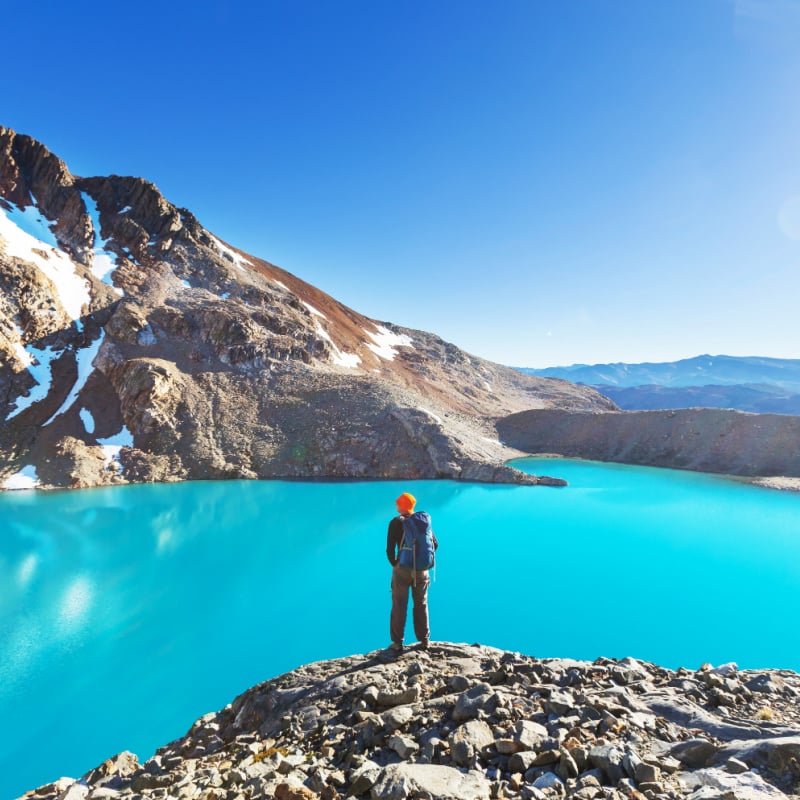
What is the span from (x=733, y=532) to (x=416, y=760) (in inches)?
830

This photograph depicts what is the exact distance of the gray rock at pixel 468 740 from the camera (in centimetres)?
345

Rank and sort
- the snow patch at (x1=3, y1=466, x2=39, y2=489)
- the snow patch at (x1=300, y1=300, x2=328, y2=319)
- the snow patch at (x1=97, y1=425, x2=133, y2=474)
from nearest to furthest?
the snow patch at (x1=3, y1=466, x2=39, y2=489)
the snow patch at (x1=97, y1=425, x2=133, y2=474)
the snow patch at (x1=300, y1=300, x2=328, y2=319)

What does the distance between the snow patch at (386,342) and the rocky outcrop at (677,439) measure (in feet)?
76.0

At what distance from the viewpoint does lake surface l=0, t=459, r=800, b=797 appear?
794 cm

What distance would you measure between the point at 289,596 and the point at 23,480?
73.2 feet

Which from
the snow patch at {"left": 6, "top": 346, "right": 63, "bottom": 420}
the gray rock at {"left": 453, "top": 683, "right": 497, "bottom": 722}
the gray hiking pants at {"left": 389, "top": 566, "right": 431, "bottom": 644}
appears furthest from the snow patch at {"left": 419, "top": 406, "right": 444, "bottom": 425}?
the gray rock at {"left": 453, "top": 683, "right": 497, "bottom": 722}

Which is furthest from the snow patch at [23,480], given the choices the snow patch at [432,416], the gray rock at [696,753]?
the gray rock at [696,753]

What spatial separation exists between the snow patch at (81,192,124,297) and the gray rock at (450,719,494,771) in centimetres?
4628

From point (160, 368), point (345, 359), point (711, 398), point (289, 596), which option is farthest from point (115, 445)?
point (711, 398)

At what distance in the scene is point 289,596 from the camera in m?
12.0

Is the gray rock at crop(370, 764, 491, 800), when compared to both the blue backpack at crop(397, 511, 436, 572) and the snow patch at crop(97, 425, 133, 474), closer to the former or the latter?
the blue backpack at crop(397, 511, 436, 572)

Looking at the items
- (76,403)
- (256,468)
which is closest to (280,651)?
(256,468)

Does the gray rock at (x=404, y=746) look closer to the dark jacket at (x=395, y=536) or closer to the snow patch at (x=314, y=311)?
Result: the dark jacket at (x=395, y=536)

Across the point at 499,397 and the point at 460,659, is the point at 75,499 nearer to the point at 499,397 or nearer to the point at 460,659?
the point at 460,659
